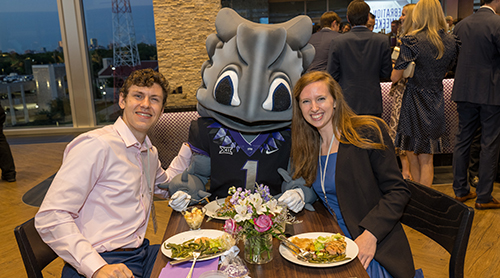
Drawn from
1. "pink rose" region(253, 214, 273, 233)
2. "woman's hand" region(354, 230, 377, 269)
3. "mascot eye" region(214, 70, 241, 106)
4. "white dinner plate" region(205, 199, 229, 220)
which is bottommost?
"woman's hand" region(354, 230, 377, 269)

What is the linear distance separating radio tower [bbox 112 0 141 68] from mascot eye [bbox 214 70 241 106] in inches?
255

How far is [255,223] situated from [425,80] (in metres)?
2.66

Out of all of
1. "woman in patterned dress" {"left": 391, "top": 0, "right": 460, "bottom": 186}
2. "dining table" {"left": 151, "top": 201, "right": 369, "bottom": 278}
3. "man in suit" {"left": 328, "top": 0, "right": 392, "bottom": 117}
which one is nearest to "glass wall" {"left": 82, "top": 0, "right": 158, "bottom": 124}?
"man in suit" {"left": 328, "top": 0, "right": 392, "bottom": 117}

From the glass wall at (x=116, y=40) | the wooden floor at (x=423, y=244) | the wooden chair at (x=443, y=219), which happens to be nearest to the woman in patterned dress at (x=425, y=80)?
the wooden floor at (x=423, y=244)

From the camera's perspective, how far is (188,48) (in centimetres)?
727

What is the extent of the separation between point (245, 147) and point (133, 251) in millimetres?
682

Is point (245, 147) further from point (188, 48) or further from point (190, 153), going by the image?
point (188, 48)

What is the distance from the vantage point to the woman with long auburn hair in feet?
5.16

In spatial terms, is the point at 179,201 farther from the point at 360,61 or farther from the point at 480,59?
the point at 480,59

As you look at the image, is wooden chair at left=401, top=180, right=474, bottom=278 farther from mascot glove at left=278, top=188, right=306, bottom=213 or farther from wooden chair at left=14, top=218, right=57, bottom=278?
wooden chair at left=14, top=218, right=57, bottom=278

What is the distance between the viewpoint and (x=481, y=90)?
327 centimetres

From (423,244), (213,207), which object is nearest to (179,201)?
(213,207)

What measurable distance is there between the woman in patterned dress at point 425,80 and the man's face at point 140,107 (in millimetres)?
2326

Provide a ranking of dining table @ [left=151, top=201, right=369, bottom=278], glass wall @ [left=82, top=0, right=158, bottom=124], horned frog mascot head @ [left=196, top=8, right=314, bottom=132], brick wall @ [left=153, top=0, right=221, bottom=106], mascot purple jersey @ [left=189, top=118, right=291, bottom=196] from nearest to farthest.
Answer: dining table @ [left=151, top=201, right=369, bottom=278] < horned frog mascot head @ [left=196, top=8, right=314, bottom=132] < mascot purple jersey @ [left=189, top=118, right=291, bottom=196] < brick wall @ [left=153, top=0, right=221, bottom=106] < glass wall @ [left=82, top=0, right=158, bottom=124]
